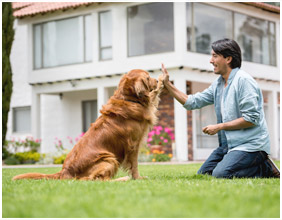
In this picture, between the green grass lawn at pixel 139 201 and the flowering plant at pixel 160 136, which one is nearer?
the green grass lawn at pixel 139 201

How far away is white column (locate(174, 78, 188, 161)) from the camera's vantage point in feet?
48.5

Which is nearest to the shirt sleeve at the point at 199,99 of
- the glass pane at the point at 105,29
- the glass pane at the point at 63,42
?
the glass pane at the point at 105,29

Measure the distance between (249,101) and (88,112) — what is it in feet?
45.9

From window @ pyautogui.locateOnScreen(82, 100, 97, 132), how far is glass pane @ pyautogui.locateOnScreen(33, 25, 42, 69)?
262 cm

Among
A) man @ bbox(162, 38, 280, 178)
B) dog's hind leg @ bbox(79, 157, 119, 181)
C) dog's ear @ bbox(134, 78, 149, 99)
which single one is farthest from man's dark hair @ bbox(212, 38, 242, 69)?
dog's hind leg @ bbox(79, 157, 119, 181)

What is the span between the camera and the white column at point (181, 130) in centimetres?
1478

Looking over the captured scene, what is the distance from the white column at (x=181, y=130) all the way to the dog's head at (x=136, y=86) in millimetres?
9224

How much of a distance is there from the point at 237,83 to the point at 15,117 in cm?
1702

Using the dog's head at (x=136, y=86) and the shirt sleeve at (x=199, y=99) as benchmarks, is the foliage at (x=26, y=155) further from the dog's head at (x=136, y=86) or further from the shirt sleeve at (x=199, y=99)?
the dog's head at (x=136, y=86)

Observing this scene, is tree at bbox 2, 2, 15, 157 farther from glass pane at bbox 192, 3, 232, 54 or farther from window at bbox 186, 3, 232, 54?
glass pane at bbox 192, 3, 232, 54

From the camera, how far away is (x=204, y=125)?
1795 cm

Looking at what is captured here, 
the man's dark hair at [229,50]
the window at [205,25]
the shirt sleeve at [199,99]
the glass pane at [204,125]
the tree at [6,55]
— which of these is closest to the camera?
the man's dark hair at [229,50]

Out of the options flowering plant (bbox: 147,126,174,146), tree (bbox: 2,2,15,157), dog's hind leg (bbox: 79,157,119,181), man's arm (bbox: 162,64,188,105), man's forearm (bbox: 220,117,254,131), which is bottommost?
dog's hind leg (bbox: 79,157,119,181)

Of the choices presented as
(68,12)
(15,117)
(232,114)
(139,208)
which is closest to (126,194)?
(139,208)
